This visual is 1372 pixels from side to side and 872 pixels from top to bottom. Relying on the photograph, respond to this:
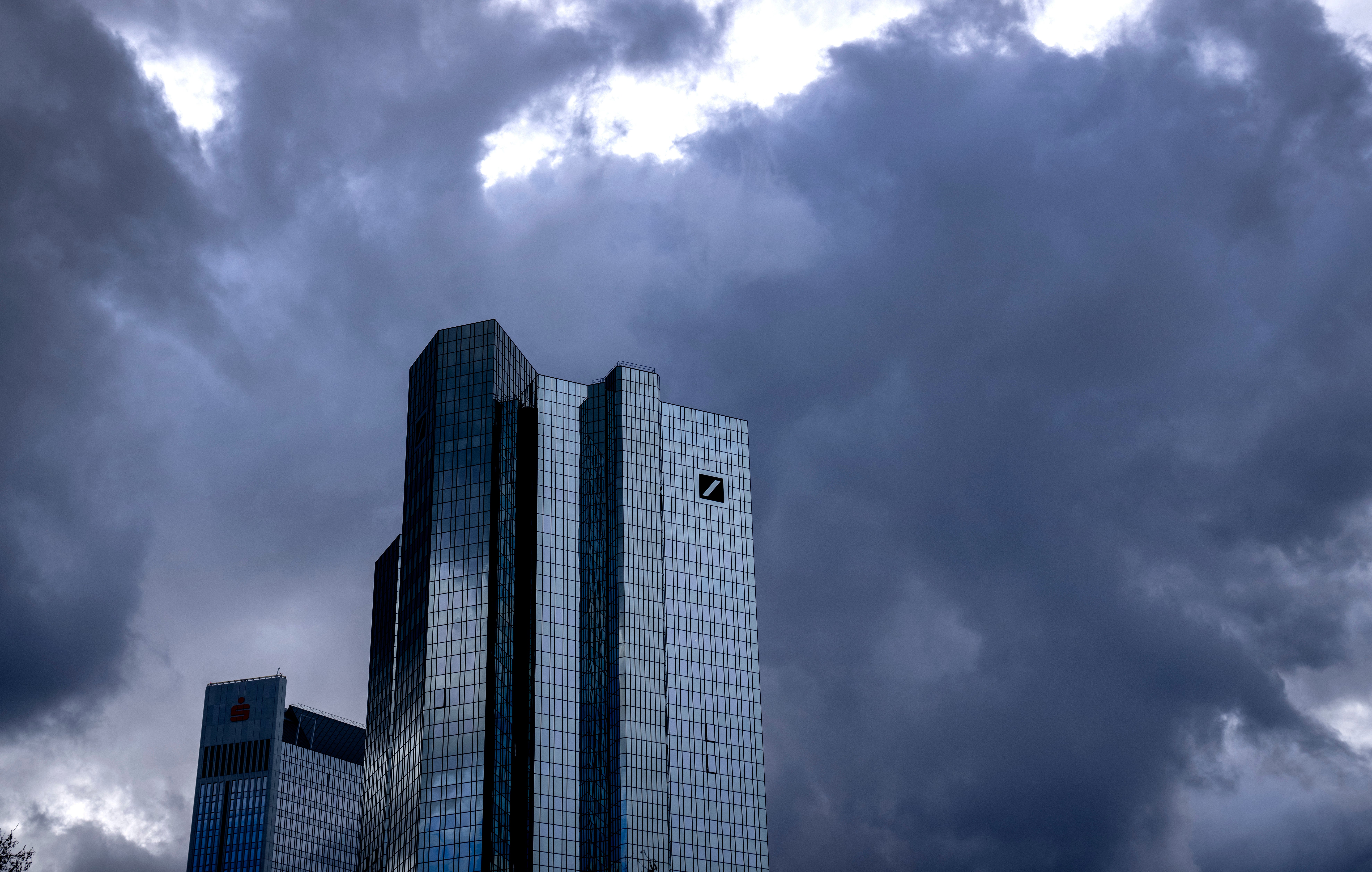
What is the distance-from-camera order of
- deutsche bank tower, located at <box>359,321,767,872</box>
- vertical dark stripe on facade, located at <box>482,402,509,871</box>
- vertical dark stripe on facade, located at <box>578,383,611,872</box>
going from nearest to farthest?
1. vertical dark stripe on facade, located at <box>482,402,509,871</box>
2. deutsche bank tower, located at <box>359,321,767,872</box>
3. vertical dark stripe on facade, located at <box>578,383,611,872</box>

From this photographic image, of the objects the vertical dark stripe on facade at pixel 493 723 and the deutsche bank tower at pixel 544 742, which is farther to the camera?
the deutsche bank tower at pixel 544 742

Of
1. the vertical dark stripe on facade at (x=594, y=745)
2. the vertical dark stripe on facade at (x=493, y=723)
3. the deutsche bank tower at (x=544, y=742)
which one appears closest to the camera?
the vertical dark stripe on facade at (x=493, y=723)

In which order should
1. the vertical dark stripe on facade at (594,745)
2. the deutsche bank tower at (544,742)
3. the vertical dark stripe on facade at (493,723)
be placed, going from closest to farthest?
the vertical dark stripe on facade at (493,723) → the deutsche bank tower at (544,742) → the vertical dark stripe on facade at (594,745)

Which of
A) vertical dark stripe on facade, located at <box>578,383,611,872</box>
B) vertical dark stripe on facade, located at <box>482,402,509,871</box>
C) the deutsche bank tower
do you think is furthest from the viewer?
vertical dark stripe on facade, located at <box>578,383,611,872</box>

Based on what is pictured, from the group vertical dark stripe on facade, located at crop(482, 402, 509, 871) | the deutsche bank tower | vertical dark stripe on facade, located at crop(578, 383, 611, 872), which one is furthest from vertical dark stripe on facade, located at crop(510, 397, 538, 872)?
vertical dark stripe on facade, located at crop(578, 383, 611, 872)

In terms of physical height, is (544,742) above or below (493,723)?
below

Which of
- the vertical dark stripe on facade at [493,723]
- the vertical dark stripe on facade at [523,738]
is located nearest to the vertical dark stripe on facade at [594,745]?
the vertical dark stripe on facade at [523,738]

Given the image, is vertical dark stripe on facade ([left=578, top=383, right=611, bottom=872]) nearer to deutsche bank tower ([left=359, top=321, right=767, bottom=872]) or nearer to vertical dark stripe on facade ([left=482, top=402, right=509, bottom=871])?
deutsche bank tower ([left=359, top=321, right=767, bottom=872])

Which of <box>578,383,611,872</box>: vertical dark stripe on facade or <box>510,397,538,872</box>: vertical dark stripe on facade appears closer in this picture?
<box>510,397,538,872</box>: vertical dark stripe on facade

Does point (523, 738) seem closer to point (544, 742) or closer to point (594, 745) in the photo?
point (544, 742)

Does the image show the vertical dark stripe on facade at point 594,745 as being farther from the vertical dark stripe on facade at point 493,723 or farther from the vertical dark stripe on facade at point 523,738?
the vertical dark stripe on facade at point 493,723

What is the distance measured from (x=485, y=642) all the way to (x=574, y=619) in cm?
1494

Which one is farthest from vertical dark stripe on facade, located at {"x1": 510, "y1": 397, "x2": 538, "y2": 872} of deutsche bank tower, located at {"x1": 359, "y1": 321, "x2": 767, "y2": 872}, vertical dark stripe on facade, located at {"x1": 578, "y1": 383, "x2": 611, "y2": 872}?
vertical dark stripe on facade, located at {"x1": 578, "y1": 383, "x2": 611, "y2": 872}

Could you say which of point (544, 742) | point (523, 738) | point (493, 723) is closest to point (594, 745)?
point (544, 742)
